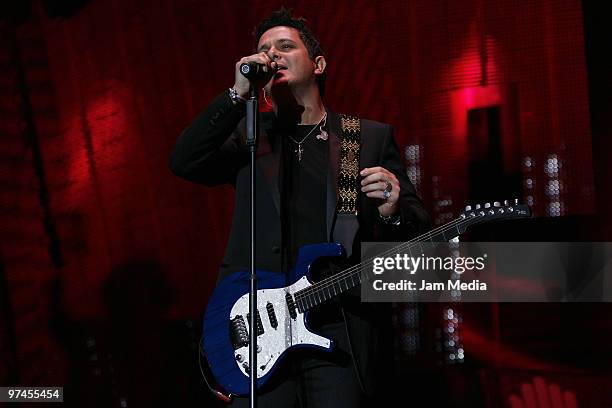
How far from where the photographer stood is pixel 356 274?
234cm

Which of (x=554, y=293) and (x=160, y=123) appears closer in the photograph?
(x=554, y=293)

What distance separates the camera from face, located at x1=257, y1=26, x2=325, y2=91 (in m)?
2.65

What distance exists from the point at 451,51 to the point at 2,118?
2.38 metres

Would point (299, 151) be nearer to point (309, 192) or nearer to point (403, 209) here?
point (309, 192)

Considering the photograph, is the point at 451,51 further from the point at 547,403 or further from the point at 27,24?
the point at 27,24

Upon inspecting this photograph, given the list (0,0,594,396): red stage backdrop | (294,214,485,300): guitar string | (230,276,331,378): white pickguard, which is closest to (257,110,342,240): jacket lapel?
(294,214,485,300): guitar string

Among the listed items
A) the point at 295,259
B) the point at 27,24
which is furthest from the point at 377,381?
the point at 27,24

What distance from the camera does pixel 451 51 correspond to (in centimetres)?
369

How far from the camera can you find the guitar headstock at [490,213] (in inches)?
91.7

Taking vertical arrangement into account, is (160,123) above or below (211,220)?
above

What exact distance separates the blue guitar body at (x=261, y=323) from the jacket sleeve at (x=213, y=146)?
343 millimetres

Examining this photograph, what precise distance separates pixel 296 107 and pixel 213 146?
1.28ft

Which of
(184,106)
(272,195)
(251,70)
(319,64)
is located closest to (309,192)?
(272,195)

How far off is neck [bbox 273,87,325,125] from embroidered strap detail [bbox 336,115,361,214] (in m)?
0.11
